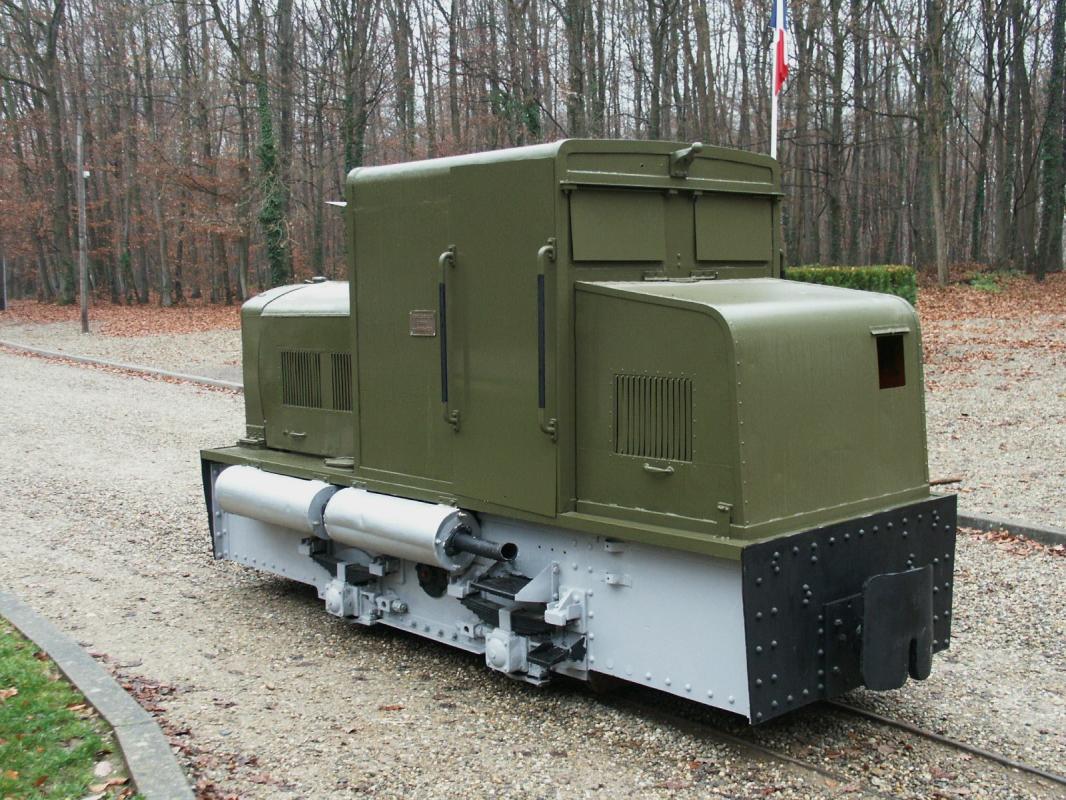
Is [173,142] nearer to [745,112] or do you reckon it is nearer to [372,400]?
[745,112]

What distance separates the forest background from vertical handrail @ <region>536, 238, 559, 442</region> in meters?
17.2

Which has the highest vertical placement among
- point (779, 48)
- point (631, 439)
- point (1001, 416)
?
point (779, 48)

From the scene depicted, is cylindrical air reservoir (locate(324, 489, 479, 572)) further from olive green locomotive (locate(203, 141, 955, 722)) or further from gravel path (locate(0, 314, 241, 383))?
gravel path (locate(0, 314, 241, 383))

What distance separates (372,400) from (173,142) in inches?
1363

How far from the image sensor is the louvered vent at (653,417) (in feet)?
15.1

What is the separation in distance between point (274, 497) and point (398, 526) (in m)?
1.22

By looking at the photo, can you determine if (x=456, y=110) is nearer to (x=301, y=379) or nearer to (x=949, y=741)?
(x=301, y=379)

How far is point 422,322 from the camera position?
569 centimetres

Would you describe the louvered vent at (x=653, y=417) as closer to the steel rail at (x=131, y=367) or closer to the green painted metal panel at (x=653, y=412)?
the green painted metal panel at (x=653, y=412)

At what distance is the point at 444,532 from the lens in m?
5.45

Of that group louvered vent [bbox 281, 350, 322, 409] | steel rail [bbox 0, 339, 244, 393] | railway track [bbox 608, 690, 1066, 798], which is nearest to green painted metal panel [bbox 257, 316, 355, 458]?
louvered vent [bbox 281, 350, 322, 409]

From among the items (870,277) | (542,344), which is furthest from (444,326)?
(870,277)

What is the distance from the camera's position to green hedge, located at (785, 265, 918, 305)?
18.2m

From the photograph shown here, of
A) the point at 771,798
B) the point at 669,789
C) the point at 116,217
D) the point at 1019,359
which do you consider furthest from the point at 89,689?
the point at 116,217
